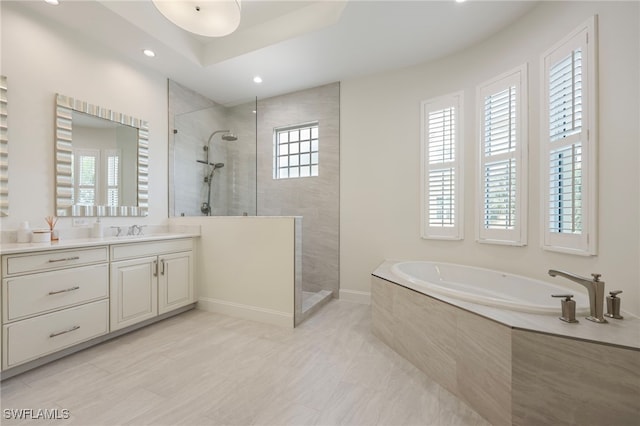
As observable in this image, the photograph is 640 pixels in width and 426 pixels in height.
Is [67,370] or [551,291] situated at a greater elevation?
[551,291]

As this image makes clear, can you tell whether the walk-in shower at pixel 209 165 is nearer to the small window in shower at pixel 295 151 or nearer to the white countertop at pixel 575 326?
the small window in shower at pixel 295 151

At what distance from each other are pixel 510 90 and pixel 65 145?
4.05 metres

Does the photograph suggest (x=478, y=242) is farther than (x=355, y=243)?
No

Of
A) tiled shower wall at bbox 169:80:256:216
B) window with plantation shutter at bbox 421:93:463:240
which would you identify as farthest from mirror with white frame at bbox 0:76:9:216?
window with plantation shutter at bbox 421:93:463:240

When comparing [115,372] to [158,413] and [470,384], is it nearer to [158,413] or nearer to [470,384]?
[158,413]

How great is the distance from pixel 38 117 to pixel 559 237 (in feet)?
14.0

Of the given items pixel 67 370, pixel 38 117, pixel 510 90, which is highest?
pixel 510 90

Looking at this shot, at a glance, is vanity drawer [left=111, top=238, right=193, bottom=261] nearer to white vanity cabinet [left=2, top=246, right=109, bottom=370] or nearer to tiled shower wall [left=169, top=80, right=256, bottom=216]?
white vanity cabinet [left=2, top=246, right=109, bottom=370]

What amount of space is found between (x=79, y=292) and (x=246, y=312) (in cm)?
135

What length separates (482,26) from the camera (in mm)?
2381

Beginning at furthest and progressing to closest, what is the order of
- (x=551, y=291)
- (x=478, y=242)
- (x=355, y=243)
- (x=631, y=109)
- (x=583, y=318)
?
(x=355, y=243) → (x=478, y=242) → (x=551, y=291) → (x=631, y=109) → (x=583, y=318)

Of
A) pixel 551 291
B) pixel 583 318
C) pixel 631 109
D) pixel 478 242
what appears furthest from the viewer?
pixel 478 242

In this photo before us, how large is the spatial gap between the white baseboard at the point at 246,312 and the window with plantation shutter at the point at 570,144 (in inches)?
91.5

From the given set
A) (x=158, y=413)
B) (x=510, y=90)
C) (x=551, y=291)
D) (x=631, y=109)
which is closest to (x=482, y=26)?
(x=510, y=90)
